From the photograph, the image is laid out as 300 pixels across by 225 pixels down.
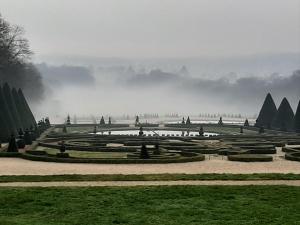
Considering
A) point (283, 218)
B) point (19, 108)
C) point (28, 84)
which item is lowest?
point (283, 218)

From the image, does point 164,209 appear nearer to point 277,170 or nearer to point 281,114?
point 277,170

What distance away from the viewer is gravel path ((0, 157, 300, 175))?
65.8 ft

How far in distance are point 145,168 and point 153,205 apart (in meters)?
8.93

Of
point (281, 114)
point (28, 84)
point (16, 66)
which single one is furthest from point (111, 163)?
point (28, 84)

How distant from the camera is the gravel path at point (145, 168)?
20047 millimetres

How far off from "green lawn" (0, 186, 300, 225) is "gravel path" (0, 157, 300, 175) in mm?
5618

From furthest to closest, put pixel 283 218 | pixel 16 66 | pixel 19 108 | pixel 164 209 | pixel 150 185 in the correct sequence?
pixel 16 66 < pixel 19 108 < pixel 150 185 < pixel 164 209 < pixel 283 218

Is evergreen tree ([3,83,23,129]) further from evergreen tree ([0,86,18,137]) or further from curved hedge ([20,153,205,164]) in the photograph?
curved hedge ([20,153,205,164])

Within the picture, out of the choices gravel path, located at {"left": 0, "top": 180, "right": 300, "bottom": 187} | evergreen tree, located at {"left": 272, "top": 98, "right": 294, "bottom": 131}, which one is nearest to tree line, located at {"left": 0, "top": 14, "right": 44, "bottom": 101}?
evergreen tree, located at {"left": 272, "top": 98, "right": 294, "bottom": 131}

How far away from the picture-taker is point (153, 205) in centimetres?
1254

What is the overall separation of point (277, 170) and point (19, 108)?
28036mm

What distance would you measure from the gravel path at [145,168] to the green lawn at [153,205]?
18.4 feet

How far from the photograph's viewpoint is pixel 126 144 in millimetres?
34594

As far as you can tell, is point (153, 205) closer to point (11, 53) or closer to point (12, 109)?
point (12, 109)
